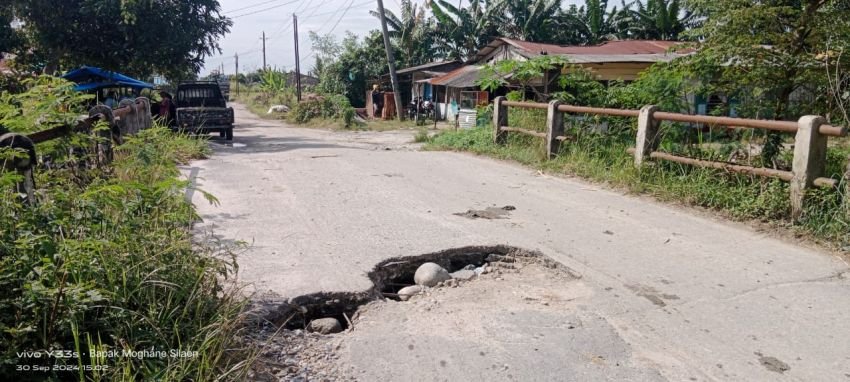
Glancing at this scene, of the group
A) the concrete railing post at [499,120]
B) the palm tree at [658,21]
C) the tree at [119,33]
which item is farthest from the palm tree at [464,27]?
the concrete railing post at [499,120]

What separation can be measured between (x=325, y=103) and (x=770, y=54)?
2419cm

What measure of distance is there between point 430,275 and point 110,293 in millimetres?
2368

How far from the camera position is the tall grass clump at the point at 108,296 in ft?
8.11

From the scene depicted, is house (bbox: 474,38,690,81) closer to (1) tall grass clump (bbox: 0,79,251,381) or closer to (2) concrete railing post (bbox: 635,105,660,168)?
(2) concrete railing post (bbox: 635,105,660,168)

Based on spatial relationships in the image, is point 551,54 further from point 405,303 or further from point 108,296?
point 108,296

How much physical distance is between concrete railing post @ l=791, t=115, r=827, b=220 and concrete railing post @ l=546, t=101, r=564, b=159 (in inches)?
177

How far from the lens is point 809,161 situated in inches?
228

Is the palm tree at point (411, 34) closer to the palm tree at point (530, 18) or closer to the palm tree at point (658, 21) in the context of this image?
the palm tree at point (530, 18)

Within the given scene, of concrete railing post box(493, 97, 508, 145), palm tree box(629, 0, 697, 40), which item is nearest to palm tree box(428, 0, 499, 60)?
palm tree box(629, 0, 697, 40)

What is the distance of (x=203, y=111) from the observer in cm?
1697

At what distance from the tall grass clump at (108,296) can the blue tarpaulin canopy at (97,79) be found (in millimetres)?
16913

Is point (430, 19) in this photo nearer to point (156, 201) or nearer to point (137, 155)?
point (137, 155)

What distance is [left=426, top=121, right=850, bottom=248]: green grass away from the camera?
5.65 meters

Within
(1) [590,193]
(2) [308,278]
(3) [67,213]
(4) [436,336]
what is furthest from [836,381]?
(1) [590,193]
